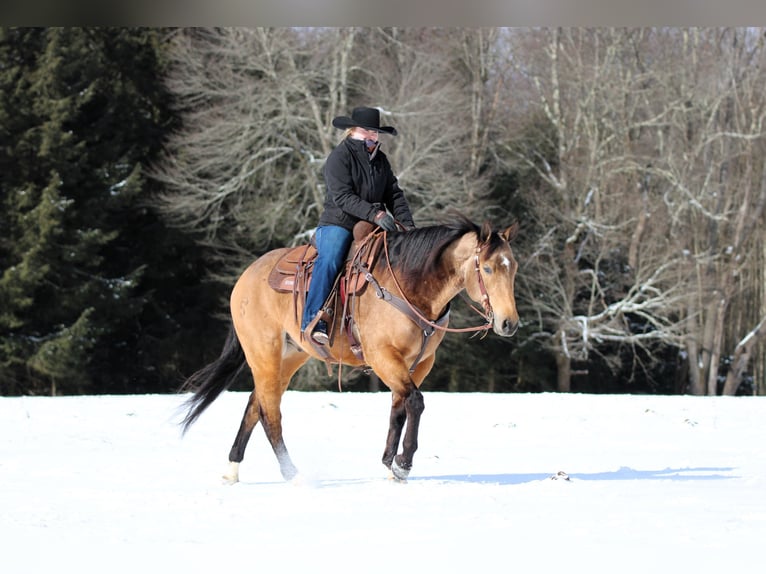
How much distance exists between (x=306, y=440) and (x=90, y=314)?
56.2ft

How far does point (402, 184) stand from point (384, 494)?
19079mm

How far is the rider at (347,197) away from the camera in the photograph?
8.23 m

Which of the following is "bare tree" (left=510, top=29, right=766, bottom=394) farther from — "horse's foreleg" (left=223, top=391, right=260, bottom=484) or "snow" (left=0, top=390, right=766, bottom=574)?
Result: "horse's foreleg" (left=223, top=391, right=260, bottom=484)

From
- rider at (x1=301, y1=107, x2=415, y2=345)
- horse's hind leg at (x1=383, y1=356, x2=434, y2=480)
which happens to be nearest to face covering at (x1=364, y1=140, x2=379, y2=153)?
rider at (x1=301, y1=107, x2=415, y2=345)

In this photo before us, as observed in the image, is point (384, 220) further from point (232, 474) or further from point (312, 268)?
point (232, 474)

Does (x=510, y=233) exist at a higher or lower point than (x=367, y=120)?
lower

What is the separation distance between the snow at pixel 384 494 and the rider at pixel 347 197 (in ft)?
4.65

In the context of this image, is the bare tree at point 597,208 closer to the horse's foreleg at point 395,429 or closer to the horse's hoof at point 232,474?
the horse's hoof at point 232,474

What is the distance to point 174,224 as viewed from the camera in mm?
28031

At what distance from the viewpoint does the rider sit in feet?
27.0

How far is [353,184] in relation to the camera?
27.6ft

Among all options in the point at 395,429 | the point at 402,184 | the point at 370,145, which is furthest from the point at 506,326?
the point at 402,184

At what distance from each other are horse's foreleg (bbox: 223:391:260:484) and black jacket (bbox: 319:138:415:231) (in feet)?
5.25

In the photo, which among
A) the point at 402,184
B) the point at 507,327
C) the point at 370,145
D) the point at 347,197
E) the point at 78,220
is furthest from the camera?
the point at 78,220
